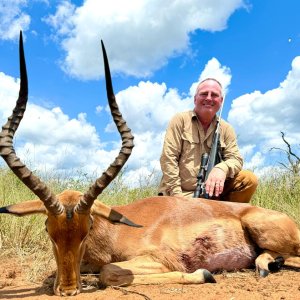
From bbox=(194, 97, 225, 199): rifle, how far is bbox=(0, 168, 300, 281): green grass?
215 centimetres

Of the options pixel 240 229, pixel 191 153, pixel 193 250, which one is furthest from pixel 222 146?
pixel 193 250

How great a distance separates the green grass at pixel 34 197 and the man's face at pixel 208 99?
8.60 feet

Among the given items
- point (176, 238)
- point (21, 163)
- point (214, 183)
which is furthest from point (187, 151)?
point (21, 163)

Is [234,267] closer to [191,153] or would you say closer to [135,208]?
[135,208]

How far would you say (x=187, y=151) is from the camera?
300 inches

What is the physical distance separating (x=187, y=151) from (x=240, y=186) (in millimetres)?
1034

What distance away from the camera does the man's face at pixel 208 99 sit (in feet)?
25.3

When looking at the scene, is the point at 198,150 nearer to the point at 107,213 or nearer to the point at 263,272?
the point at 263,272

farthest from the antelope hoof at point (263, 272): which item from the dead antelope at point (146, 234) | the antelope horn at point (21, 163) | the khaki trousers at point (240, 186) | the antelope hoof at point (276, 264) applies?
the antelope horn at point (21, 163)

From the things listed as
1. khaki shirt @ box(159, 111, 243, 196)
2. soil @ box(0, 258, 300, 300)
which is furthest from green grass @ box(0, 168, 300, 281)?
khaki shirt @ box(159, 111, 243, 196)

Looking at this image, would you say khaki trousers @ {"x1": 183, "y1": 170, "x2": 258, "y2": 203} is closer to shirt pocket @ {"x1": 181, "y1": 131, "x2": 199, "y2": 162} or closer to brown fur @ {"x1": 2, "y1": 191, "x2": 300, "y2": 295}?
shirt pocket @ {"x1": 181, "y1": 131, "x2": 199, "y2": 162}

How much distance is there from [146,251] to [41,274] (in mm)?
1271

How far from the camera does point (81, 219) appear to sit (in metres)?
4.48

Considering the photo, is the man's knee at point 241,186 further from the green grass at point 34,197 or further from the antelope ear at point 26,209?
the antelope ear at point 26,209
